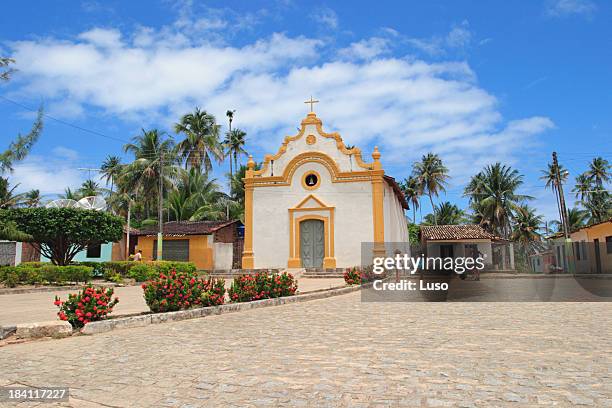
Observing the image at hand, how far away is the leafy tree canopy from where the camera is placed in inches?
763

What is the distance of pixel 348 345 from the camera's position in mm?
6070

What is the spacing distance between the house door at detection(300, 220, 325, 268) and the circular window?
5.95 feet

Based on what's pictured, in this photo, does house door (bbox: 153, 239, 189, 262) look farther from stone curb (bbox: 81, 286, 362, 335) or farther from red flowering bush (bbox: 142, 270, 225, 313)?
red flowering bush (bbox: 142, 270, 225, 313)

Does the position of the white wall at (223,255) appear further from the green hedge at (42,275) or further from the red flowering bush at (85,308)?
the red flowering bush at (85,308)

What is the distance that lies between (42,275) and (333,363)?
50.0ft

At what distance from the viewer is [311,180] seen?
25547mm

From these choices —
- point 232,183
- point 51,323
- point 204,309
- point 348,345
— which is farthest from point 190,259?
point 348,345

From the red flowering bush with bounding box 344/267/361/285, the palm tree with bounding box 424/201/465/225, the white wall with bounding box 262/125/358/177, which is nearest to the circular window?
the white wall with bounding box 262/125/358/177

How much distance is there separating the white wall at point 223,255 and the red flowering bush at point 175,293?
700 inches

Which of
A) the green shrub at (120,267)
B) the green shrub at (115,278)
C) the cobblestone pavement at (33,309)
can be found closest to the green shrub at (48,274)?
the green shrub at (115,278)

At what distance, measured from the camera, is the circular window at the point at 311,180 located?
25359 millimetres

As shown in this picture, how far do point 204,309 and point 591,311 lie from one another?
7.45 m

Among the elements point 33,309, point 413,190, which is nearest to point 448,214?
point 413,190

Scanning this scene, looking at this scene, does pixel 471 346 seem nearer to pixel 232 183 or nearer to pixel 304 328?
pixel 304 328
